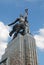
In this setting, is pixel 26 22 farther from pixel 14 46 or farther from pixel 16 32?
pixel 14 46

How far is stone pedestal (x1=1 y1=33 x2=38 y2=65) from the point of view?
72.7 ft

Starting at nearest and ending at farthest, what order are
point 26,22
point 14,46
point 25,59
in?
point 25,59, point 14,46, point 26,22

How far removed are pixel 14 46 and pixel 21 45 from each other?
45.6 inches

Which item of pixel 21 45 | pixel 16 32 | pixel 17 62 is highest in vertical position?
pixel 16 32

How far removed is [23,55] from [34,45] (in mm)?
1866

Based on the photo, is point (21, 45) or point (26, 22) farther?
point (26, 22)

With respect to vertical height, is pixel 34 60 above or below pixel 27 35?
below

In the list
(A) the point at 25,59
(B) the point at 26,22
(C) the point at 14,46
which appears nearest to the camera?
(A) the point at 25,59

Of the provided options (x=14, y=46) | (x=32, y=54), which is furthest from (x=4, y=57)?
(x=32, y=54)

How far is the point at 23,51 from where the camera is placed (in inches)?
888

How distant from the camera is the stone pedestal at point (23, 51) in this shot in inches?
873

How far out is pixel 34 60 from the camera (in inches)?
885

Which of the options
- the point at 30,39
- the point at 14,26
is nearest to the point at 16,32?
the point at 14,26

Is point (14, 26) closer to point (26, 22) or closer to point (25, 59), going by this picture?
point (26, 22)
